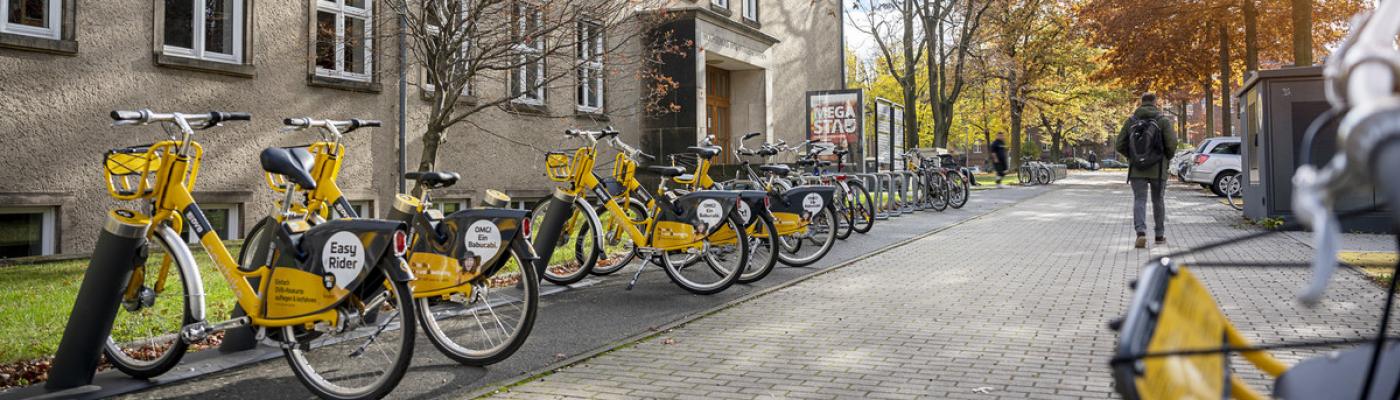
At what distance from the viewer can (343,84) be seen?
1323 cm

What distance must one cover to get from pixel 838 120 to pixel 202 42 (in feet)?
39.2

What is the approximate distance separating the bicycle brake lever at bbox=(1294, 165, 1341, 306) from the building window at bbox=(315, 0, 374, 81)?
43.2 feet

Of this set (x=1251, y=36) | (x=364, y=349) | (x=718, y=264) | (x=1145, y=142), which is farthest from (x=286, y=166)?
(x=1251, y=36)

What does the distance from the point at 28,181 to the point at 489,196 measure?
225 inches

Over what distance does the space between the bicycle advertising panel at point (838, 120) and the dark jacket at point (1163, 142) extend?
26.9ft

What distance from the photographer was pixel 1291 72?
1377 centimetres

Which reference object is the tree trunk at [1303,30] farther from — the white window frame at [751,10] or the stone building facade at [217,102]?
the white window frame at [751,10]

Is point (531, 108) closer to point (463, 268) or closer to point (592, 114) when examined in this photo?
point (592, 114)

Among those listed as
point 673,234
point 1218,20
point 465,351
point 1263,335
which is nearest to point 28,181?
point 673,234

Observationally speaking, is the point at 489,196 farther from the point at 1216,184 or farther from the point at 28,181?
the point at 1216,184

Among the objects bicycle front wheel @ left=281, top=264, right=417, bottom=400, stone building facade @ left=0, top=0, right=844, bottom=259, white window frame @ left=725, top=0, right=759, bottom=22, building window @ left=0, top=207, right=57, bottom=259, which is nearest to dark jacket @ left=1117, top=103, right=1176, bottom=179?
stone building facade @ left=0, top=0, right=844, bottom=259

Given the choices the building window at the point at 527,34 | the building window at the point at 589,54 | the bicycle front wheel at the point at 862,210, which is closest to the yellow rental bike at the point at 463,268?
the building window at the point at 527,34

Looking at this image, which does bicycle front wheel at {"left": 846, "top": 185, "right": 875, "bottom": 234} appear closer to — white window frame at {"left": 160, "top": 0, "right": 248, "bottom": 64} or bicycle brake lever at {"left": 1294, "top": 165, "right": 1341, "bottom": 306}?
white window frame at {"left": 160, "top": 0, "right": 248, "bottom": 64}

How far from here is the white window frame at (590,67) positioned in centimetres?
1170
